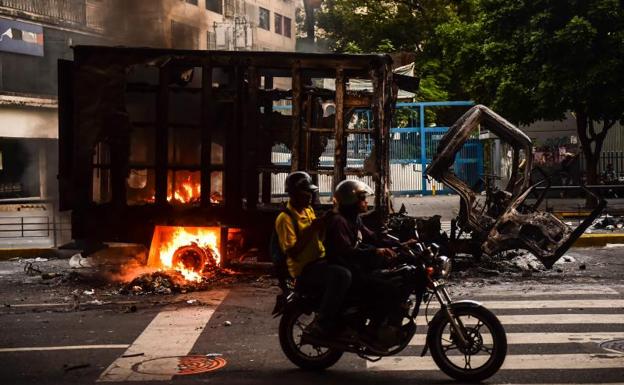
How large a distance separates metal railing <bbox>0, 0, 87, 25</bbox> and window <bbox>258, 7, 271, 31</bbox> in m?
17.2

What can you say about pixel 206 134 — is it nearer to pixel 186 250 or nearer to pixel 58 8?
pixel 186 250

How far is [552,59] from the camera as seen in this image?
20.4m

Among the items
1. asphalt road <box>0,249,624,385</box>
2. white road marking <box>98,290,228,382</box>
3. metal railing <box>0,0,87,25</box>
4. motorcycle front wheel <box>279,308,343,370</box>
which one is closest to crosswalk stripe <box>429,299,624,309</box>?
asphalt road <box>0,249,624,385</box>

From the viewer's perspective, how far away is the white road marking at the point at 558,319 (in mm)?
8133

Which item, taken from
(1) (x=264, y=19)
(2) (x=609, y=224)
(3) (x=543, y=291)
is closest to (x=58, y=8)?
(1) (x=264, y=19)

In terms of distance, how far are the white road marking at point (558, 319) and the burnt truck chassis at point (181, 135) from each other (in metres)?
Answer: 3.37

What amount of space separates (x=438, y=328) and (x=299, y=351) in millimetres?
1117

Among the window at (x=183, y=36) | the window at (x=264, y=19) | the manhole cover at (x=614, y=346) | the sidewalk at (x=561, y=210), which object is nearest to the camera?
the manhole cover at (x=614, y=346)

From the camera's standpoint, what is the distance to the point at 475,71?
2356cm

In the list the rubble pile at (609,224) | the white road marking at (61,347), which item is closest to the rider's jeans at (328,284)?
the white road marking at (61,347)

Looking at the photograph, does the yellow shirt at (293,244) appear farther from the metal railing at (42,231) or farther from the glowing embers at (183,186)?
the metal railing at (42,231)

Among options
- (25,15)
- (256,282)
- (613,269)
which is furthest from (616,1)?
(25,15)

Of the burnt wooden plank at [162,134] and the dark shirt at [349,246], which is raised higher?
the burnt wooden plank at [162,134]

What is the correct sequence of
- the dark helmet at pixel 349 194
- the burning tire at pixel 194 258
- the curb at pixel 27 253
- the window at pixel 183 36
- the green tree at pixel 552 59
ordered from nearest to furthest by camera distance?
the dark helmet at pixel 349 194 → the burning tire at pixel 194 258 → the curb at pixel 27 253 → the window at pixel 183 36 → the green tree at pixel 552 59
